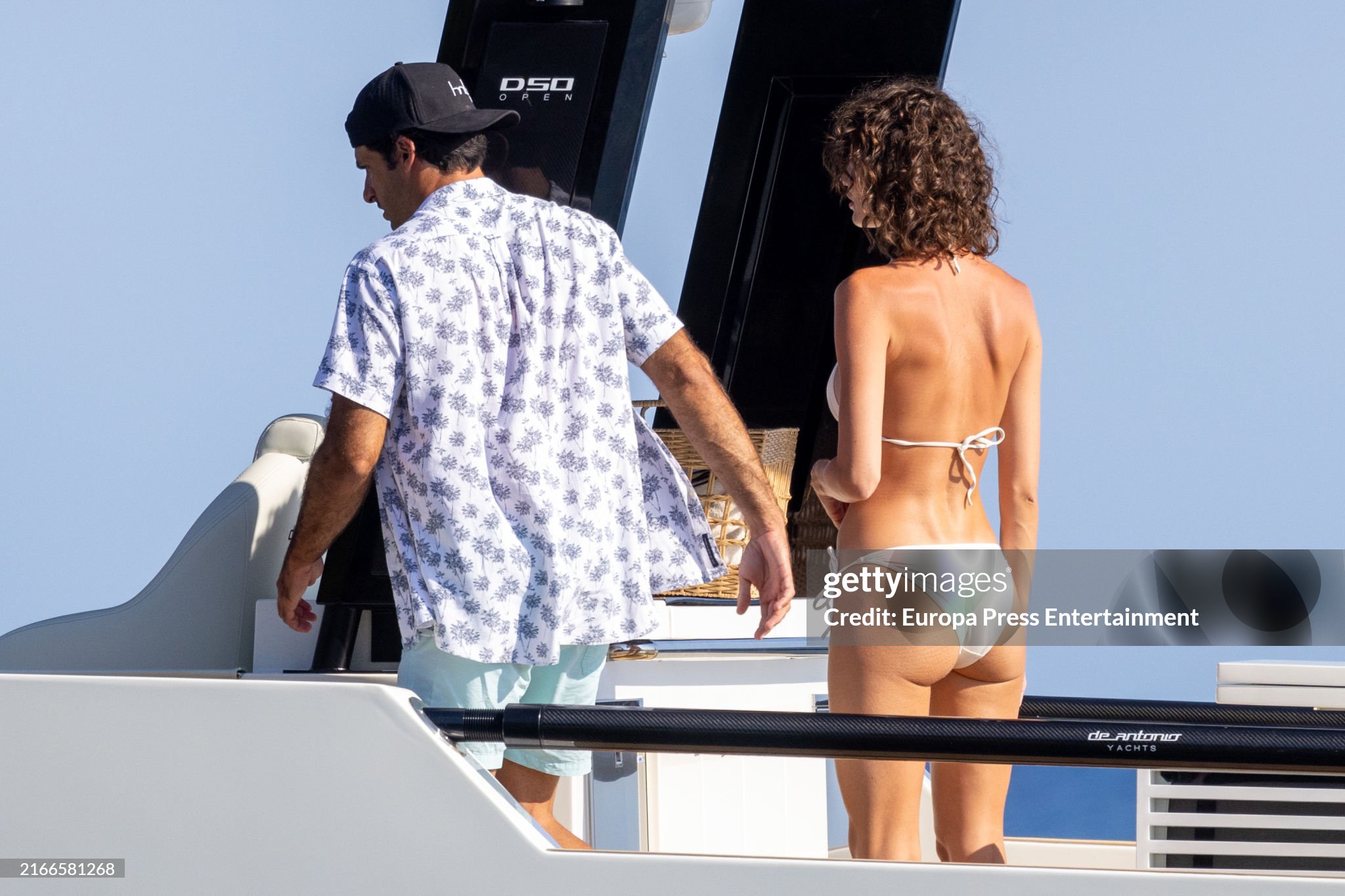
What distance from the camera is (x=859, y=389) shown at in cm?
199

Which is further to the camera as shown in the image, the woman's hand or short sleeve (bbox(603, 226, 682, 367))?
short sleeve (bbox(603, 226, 682, 367))

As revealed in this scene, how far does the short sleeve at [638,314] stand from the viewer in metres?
2.16

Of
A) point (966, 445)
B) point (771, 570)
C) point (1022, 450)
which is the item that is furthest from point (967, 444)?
point (771, 570)

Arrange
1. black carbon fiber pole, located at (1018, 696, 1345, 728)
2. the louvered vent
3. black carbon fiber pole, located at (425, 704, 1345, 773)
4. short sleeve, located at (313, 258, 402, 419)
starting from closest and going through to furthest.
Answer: black carbon fiber pole, located at (425, 704, 1345, 773) < black carbon fiber pole, located at (1018, 696, 1345, 728) < short sleeve, located at (313, 258, 402, 419) < the louvered vent

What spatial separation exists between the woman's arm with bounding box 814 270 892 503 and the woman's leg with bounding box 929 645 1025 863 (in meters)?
0.32

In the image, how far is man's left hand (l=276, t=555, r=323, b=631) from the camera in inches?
81.6

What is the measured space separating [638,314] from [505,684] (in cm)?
57

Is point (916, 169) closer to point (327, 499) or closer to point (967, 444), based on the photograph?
point (967, 444)

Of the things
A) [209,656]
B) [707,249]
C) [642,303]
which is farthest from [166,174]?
[642,303]

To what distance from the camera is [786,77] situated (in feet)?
12.4

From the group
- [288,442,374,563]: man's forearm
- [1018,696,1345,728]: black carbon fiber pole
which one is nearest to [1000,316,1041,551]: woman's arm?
[1018,696,1345,728]: black carbon fiber pole

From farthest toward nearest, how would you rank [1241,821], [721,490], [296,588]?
[721,490] < [1241,821] < [296,588]

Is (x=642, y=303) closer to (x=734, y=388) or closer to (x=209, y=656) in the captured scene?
(x=209, y=656)

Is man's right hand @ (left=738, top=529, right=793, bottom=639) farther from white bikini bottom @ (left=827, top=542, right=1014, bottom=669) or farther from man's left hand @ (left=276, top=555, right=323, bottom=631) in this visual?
man's left hand @ (left=276, top=555, right=323, bottom=631)
